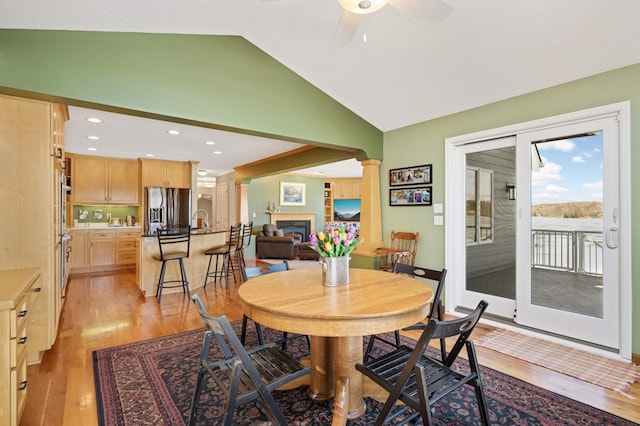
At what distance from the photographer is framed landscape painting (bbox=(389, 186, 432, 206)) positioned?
A: 12.8ft

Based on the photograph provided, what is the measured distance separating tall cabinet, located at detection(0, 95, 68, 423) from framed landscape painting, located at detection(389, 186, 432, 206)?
366 centimetres

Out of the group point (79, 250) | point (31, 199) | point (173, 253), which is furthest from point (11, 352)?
point (79, 250)

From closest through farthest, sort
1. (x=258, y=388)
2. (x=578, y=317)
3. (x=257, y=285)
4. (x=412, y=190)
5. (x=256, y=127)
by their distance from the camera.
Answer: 1. (x=258, y=388)
2. (x=257, y=285)
3. (x=578, y=317)
4. (x=256, y=127)
5. (x=412, y=190)

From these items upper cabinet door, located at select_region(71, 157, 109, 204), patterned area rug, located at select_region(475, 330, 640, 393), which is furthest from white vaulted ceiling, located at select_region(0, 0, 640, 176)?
upper cabinet door, located at select_region(71, 157, 109, 204)

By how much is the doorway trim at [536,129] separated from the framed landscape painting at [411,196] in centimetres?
27

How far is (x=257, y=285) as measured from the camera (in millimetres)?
2021

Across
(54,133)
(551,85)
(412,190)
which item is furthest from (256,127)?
(551,85)

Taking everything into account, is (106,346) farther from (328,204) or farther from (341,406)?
(328,204)

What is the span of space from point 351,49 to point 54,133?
8.96ft

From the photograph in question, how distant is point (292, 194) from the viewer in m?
9.88

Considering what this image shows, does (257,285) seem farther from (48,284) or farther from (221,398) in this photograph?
(48,284)

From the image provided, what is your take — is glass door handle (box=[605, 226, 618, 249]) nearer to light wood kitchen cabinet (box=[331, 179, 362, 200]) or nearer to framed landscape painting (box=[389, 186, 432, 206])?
framed landscape painting (box=[389, 186, 432, 206])

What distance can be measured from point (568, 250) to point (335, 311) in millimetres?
2783

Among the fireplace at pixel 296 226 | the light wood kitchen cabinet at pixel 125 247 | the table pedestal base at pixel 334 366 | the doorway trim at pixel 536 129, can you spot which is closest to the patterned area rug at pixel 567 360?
the doorway trim at pixel 536 129
